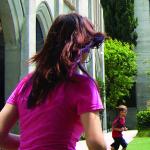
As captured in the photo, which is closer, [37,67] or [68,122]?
[68,122]

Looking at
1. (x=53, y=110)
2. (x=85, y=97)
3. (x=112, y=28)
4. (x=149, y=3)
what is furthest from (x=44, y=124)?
(x=149, y=3)

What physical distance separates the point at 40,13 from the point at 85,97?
64.9 ft

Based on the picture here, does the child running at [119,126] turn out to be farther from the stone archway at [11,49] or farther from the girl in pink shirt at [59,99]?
the girl in pink shirt at [59,99]

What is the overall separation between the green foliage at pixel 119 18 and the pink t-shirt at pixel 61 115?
47142 mm

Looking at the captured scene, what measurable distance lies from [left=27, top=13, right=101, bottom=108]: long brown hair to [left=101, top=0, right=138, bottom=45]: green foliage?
47.0 m

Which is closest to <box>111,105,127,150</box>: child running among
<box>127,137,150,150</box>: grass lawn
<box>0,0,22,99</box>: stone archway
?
<box>127,137,150,150</box>: grass lawn

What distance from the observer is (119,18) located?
49.6m

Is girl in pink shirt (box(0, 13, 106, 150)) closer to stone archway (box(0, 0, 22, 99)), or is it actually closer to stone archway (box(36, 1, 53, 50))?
stone archway (box(0, 0, 22, 99))

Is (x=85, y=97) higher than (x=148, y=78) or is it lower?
higher

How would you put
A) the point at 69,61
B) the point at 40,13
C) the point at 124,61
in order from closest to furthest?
the point at 69,61 → the point at 40,13 → the point at 124,61

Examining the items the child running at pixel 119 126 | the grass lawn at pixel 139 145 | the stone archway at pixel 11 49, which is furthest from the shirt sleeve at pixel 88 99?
the grass lawn at pixel 139 145

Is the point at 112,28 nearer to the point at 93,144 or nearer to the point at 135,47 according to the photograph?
the point at 135,47

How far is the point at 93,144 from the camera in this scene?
8.25 ft

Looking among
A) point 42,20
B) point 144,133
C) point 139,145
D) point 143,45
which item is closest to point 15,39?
point 42,20
